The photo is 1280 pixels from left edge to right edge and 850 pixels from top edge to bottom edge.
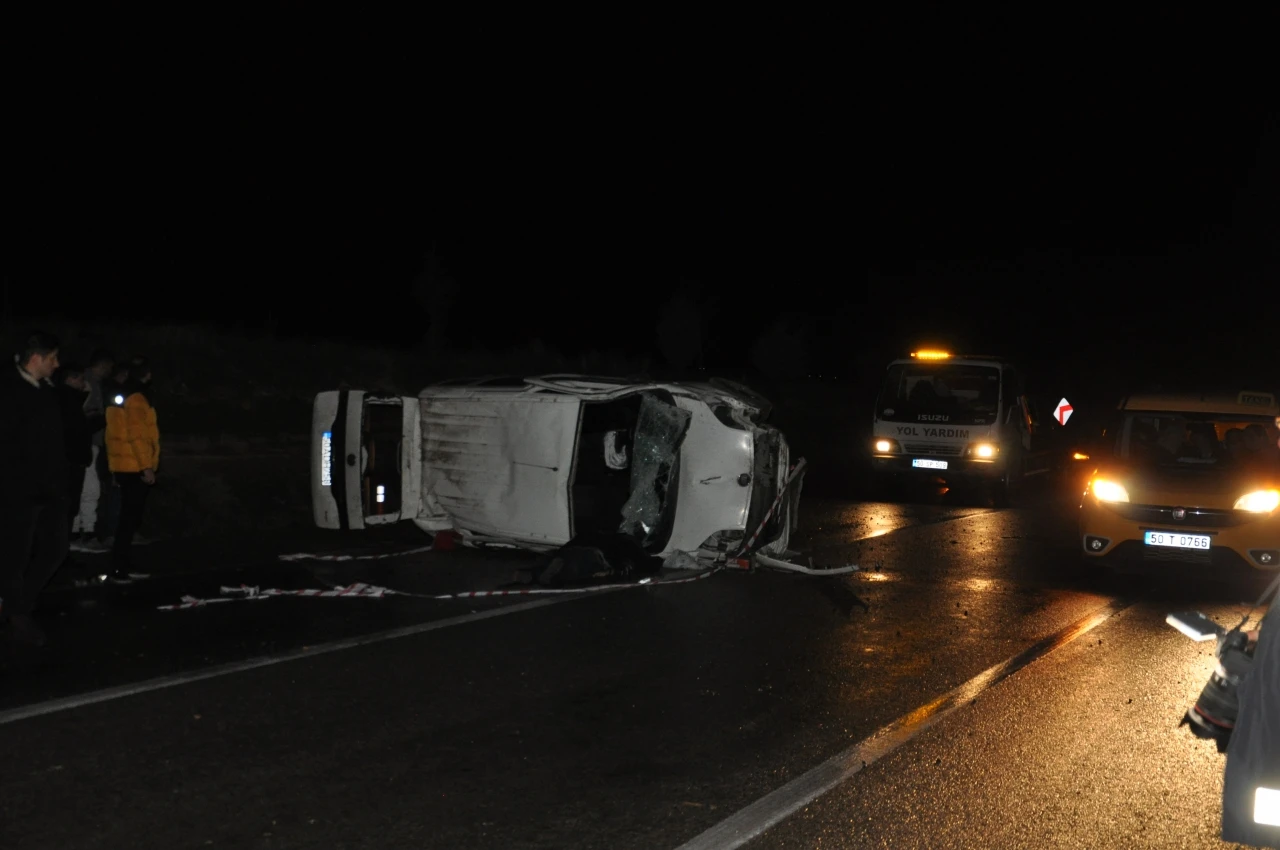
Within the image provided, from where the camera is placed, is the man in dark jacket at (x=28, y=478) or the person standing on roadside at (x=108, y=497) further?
the person standing on roadside at (x=108, y=497)

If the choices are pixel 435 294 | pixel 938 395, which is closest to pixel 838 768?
pixel 938 395

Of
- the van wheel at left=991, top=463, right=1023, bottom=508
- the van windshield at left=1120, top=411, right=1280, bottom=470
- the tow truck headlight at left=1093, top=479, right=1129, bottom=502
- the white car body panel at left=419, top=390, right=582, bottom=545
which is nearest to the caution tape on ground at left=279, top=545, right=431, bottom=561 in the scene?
the white car body panel at left=419, top=390, right=582, bottom=545

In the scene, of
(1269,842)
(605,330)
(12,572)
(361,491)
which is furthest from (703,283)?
(1269,842)

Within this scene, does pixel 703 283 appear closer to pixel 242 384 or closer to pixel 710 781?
pixel 242 384

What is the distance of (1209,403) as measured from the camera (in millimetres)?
11312

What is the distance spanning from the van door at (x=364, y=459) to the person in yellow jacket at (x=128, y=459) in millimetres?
1745

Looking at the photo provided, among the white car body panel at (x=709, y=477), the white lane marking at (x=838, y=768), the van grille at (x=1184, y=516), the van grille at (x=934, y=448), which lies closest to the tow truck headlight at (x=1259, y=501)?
the van grille at (x=1184, y=516)

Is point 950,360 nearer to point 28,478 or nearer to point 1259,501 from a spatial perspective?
point 1259,501

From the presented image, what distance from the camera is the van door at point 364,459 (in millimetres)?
10812

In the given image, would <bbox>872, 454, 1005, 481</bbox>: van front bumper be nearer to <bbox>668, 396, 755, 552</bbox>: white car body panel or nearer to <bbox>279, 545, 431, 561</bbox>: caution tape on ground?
<bbox>668, 396, 755, 552</bbox>: white car body panel

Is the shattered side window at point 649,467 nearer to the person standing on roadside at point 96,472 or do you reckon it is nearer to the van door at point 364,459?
the van door at point 364,459

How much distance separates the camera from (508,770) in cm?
502

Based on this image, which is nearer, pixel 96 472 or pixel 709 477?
pixel 709 477

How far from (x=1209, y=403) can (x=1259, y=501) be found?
1806mm
